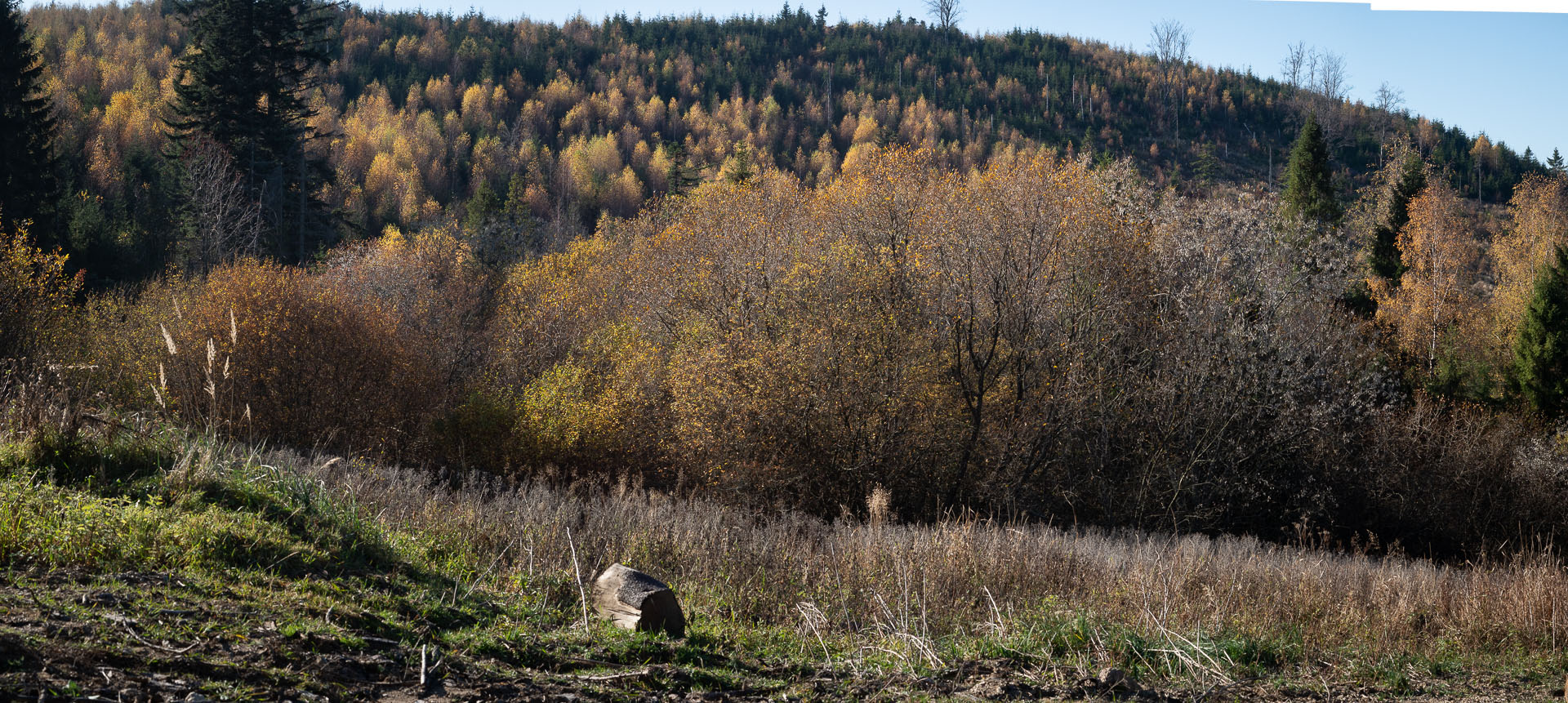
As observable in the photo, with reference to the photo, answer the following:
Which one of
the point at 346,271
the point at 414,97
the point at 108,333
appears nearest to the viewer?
the point at 108,333

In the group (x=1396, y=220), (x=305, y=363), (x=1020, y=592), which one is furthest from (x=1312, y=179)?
(x=305, y=363)

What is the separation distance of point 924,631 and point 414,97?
106 m

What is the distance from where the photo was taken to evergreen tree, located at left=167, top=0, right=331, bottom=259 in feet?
120

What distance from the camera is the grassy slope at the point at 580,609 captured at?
4.34 metres

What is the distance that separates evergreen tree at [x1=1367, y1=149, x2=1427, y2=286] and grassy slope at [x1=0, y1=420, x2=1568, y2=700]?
→ 3808cm

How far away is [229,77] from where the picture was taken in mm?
36938

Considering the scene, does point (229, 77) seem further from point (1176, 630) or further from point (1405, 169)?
point (1405, 169)

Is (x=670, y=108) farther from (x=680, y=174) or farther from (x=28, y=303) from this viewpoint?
(x=28, y=303)

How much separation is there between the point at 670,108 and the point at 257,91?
72.1 meters

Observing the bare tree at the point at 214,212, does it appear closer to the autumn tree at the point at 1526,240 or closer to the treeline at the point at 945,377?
the treeline at the point at 945,377

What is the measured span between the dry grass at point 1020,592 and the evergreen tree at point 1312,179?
113 ft

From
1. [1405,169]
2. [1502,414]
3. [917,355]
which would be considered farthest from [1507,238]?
[917,355]

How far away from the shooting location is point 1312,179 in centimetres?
4075

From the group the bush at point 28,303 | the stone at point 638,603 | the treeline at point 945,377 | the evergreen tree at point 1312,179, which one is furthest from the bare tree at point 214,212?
the evergreen tree at point 1312,179
